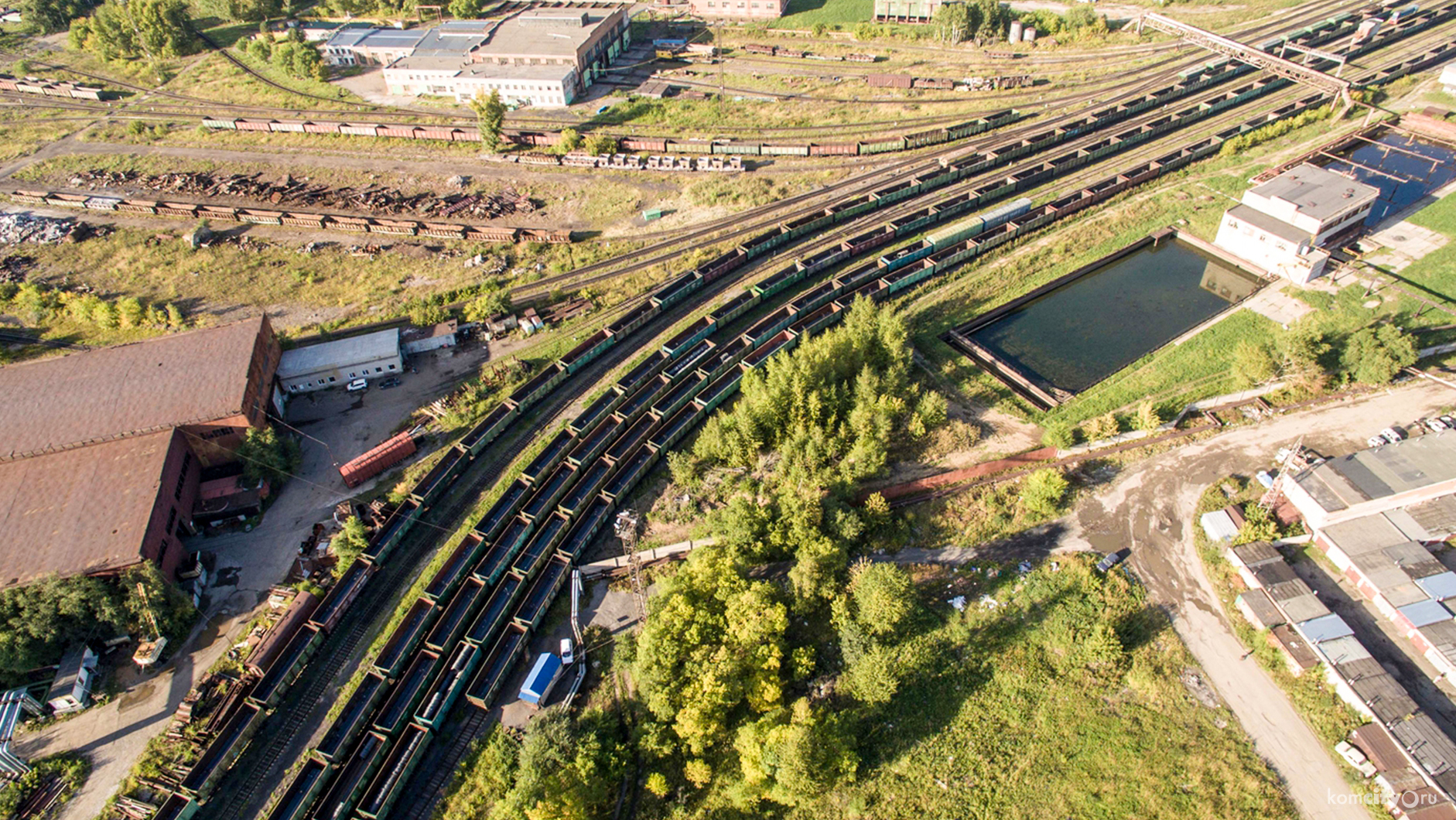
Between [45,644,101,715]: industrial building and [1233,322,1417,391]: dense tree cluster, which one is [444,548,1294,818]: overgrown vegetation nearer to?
[1233,322,1417,391]: dense tree cluster

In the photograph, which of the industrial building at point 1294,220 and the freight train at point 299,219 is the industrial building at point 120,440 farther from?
the industrial building at point 1294,220

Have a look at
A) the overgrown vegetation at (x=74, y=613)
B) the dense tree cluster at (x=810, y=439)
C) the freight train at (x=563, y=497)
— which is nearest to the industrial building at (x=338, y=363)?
the freight train at (x=563, y=497)

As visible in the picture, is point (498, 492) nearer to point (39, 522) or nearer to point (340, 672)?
point (340, 672)

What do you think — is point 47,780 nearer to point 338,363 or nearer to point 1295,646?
point 338,363

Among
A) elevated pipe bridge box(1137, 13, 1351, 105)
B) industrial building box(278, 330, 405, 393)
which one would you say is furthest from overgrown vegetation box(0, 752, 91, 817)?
elevated pipe bridge box(1137, 13, 1351, 105)

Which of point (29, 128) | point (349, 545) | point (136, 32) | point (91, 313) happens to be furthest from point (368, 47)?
point (349, 545)
